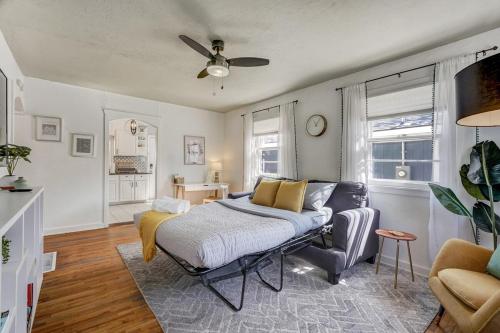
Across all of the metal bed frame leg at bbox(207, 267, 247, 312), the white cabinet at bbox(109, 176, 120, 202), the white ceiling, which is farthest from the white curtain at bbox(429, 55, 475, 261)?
the white cabinet at bbox(109, 176, 120, 202)

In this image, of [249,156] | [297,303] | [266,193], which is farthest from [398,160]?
[249,156]

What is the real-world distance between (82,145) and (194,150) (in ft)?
7.19

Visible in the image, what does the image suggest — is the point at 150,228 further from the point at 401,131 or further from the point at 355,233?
the point at 401,131

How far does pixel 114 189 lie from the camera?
21.6 ft

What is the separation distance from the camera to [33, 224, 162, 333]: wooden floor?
1812 millimetres

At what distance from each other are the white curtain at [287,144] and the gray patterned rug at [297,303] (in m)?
1.85

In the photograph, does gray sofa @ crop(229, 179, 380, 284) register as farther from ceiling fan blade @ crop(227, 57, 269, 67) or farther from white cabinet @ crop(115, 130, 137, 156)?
white cabinet @ crop(115, 130, 137, 156)

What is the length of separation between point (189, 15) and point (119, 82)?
238 cm

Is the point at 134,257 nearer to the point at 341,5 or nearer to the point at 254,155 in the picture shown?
the point at 254,155

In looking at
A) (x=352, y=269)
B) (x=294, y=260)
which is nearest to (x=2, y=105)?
(x=294, y=260)

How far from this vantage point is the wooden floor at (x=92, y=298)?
181 cm

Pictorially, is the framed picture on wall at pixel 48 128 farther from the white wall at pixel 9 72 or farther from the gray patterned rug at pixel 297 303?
the gray patterned rug at pixel 297 303

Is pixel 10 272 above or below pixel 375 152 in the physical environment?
below

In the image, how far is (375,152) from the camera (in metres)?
3.22
